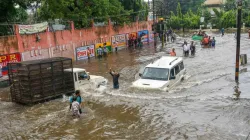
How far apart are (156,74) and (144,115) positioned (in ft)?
13.2

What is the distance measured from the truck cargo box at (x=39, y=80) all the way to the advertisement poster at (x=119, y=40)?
20.9m

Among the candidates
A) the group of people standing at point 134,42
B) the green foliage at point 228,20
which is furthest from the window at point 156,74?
the green foliage at point 228,20

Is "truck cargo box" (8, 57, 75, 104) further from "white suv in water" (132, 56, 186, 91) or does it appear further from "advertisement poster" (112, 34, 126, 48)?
"advertisement poster" (112, 34, 126, 48)

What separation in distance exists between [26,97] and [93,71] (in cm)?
903

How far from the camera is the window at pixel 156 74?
15426 millimetres

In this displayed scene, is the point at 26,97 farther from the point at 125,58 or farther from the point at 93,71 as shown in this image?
the point at 125,58

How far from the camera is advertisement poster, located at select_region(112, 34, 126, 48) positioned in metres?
35.9

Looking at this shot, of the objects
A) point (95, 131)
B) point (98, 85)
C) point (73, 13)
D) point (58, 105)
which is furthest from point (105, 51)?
point (95, 131)

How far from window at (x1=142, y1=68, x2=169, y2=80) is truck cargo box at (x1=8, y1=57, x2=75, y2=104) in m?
4.07

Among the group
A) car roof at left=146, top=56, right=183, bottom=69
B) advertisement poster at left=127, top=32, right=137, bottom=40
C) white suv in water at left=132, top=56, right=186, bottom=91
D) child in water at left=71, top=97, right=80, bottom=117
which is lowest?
child in water at left=71, top=97, right=80, bottom=117

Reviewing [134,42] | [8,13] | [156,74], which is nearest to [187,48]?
[134,42]

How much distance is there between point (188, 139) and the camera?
9.36 meters

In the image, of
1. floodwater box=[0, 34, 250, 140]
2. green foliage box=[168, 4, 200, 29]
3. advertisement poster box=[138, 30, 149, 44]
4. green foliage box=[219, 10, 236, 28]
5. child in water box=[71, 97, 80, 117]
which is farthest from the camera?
green foliage box=[168, 4, 200, 29]

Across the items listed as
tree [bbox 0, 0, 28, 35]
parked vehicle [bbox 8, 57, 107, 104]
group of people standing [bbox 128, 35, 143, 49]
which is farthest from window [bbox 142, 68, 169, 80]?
group of people standing [bbox 128, 35, 143, 49]
